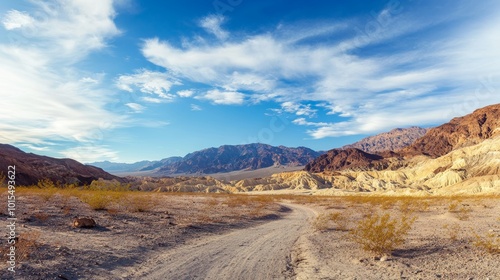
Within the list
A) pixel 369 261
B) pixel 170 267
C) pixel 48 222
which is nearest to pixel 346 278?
pixel 369 261

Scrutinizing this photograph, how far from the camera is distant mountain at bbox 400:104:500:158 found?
13025 cm

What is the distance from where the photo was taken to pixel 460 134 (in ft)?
487

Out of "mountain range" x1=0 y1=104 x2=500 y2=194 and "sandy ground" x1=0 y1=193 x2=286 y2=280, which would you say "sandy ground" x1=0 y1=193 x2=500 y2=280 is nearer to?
"sandy ground" x1=0 y1=193 x2=286 y2=280

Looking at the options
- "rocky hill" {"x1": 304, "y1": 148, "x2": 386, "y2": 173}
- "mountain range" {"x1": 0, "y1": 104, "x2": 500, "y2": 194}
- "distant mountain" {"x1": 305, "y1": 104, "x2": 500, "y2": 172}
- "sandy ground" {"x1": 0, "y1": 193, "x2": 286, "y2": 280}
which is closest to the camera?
"sandy ground" {"x1": 0, "y1": 193, "x2": 286, "y2": 280}

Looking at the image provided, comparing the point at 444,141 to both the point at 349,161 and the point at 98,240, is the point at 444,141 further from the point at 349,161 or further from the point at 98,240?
the point at 98,240

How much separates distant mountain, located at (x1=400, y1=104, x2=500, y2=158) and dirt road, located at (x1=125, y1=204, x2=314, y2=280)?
14017cm

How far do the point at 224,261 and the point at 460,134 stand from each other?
175 metres

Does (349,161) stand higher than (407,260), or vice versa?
(349,161)

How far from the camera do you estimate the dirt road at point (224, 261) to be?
26.3 ft

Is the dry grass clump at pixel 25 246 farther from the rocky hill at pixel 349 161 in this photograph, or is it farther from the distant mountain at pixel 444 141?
the rocky hill at pixel 349 161

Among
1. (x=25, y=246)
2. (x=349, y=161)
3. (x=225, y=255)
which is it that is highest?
(x=349, y=161)

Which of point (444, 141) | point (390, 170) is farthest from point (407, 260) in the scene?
point (444, 141)

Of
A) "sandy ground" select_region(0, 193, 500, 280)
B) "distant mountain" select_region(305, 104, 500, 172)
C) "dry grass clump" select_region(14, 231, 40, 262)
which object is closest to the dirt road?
"sandy ground" select_region(0, 193, 500, 280)

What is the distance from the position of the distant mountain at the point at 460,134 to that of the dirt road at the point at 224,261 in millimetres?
140174
